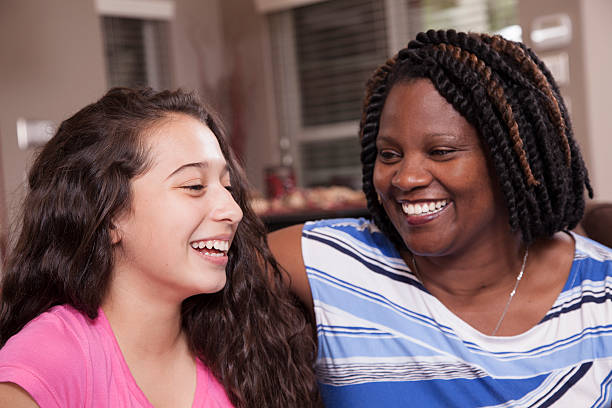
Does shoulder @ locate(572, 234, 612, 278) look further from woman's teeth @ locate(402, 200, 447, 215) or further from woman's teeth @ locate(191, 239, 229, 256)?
woman's teeth @ locate(191, 239, 229, 256)

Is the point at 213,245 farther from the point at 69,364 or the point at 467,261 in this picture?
the point at 467,261

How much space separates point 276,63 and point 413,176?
5322 millimetres

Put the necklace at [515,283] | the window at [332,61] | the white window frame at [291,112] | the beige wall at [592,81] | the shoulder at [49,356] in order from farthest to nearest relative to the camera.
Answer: the white window frame at [291,112] < the window at [332,61] < the beige wall at [592,81] < the necklace at [515,283] < the shoulder at [49,356]

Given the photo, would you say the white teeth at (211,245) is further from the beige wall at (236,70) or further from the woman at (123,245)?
the beige wall at (236,70)

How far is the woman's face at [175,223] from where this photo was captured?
3.73 ft

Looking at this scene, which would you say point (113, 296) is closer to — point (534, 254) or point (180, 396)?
point (180, 396)

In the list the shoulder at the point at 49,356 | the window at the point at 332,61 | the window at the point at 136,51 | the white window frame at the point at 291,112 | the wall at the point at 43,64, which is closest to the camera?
the shoulder at the point at 49,356

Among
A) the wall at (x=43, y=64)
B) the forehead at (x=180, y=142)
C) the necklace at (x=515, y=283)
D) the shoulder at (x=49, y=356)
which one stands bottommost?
the necklace at (x=515, y=283)

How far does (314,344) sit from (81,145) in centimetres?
62

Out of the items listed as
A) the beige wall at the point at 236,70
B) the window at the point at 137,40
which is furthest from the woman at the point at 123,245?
the beige wall at the point at 236,70

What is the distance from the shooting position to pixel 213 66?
6.63 meters

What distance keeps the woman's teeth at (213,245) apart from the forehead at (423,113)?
413 mm

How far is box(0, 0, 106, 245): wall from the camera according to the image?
4.39 m

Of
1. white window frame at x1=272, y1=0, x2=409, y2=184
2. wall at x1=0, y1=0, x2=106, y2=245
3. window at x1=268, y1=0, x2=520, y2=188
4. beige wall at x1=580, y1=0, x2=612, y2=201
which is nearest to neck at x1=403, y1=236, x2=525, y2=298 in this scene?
beige wall at x1=580, y1=0, x2=612, y2=201
